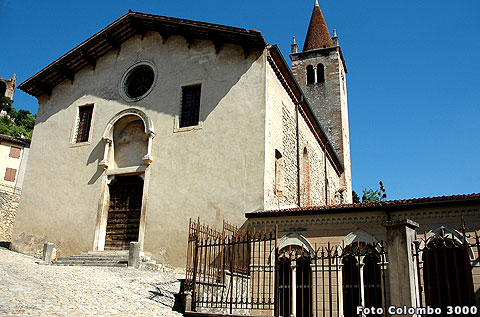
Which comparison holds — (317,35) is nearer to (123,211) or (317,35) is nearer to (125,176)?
(125,176)

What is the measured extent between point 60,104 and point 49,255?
7053 millimetres

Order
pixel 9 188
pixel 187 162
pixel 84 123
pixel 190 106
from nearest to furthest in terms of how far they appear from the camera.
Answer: pixel 187 162
pixel 190 106
pixel 84 123
pixel 9 188

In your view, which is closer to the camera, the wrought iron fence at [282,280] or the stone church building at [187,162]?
the wrought iron fence at [282,280]

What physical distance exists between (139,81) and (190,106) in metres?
3.01

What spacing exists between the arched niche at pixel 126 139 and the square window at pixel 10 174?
2207 cm

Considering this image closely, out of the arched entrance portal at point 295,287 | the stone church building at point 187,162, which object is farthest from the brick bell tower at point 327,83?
the arched entrance portal at point 295,287

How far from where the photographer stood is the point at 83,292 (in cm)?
908

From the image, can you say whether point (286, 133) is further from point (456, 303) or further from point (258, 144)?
point (456, 303)

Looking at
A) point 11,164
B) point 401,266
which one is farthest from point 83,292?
point 11,164

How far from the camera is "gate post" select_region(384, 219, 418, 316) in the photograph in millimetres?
6766

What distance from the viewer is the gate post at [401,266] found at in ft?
22.2

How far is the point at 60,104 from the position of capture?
1903cm

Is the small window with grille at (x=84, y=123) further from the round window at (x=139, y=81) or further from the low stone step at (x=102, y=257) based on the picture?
the low stone step at (x=102, y=257)

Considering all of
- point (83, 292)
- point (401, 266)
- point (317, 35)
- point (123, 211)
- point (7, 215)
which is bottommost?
point (83, 292)
